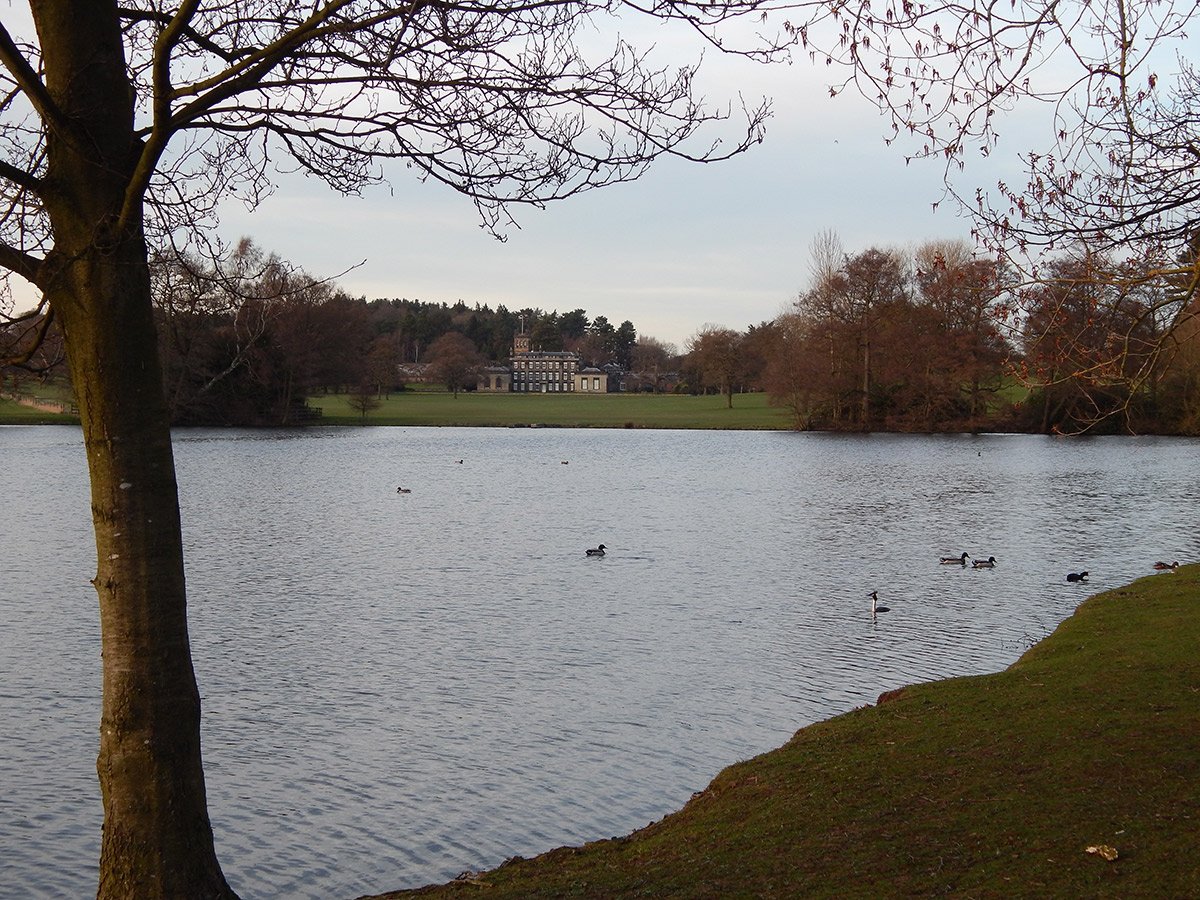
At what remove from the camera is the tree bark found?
16.5ft

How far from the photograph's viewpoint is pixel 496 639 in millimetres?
15844

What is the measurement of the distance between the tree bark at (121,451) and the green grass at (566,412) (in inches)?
3106

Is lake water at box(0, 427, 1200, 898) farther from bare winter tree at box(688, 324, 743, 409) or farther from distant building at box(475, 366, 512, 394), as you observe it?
distant building at box(475, 366, 512, 394)

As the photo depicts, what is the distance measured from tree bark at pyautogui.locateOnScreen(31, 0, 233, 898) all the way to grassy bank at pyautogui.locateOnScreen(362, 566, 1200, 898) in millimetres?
2065

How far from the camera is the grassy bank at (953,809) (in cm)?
589

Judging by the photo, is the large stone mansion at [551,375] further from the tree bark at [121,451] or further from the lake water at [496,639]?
the tree bark at [121,451]

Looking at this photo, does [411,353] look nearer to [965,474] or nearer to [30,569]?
[965,474]

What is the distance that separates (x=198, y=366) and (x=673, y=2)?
74.0 metres

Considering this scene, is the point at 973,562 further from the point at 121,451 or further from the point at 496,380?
the point at 496,380

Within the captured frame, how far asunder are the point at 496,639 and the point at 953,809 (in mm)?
9580

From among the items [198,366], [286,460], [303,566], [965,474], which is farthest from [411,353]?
[303,566]

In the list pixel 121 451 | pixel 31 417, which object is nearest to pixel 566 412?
pixel 31 417

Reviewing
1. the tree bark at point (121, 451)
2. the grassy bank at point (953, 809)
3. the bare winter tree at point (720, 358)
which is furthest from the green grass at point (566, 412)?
the tree bark at point (121, 451)

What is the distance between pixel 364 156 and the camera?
613 centimetres
